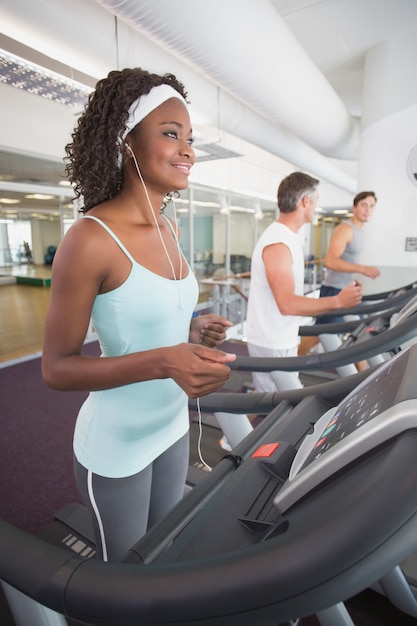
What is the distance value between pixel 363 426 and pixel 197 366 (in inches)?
11.8

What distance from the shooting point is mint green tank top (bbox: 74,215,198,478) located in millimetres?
874

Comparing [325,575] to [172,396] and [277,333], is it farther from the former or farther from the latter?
[277,333]

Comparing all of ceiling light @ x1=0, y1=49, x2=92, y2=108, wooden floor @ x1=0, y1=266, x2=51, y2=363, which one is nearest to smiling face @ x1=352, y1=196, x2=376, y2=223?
ceiling light @ x1=0, y1=49, x2=92, y2=108

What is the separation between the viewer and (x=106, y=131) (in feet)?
3.13

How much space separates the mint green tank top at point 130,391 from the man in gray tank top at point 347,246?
95.0 inches

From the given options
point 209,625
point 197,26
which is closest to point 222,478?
point 209,625

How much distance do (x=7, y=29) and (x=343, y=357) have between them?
8.72 feet

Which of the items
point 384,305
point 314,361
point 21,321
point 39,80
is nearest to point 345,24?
point 39,80

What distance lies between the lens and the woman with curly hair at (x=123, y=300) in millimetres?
808

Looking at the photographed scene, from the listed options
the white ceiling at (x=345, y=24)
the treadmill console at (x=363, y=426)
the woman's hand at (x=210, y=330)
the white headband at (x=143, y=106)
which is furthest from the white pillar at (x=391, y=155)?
the treadmill console at (x=363, y=426)

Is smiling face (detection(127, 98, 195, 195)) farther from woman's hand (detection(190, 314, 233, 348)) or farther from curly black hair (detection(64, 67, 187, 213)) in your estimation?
woman's hand (detection(190, 314, 233, 348))

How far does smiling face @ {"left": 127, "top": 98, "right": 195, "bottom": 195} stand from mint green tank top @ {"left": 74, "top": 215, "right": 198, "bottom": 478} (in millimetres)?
205

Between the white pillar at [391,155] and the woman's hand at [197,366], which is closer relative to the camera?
the woman's hand at [197,366]

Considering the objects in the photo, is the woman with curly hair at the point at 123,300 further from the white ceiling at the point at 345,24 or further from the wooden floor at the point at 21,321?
the wooden floor at the point at 21,321
